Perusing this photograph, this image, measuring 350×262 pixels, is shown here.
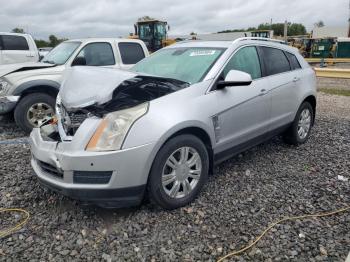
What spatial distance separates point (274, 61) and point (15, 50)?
29.4 ft

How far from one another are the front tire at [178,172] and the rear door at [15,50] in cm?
915

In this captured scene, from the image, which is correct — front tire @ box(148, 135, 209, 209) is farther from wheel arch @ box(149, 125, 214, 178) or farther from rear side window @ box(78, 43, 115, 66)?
rear side window @ box(78, 43, 115, 66)

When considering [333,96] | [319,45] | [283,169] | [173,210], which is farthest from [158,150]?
[319,45]

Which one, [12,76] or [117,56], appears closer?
[12,76]

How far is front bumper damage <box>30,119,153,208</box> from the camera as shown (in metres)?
2.91

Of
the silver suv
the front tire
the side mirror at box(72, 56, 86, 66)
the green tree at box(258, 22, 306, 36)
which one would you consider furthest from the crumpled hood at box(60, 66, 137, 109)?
the green tree at box(258, 22, 306, 36)

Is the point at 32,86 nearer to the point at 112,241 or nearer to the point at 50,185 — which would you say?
the point at 50,185

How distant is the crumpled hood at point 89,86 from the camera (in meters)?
3.18

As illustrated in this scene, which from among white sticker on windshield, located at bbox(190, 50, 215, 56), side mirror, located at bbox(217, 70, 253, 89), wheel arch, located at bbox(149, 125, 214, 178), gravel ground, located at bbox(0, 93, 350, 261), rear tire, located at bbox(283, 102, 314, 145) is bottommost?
gravel ground, located at bbox(0, 93, 350, 261)

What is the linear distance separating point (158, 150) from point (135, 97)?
0.54 metres

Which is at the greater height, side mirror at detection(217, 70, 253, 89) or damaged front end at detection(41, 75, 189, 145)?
side mirror at detection(217, 70, 253, 89)

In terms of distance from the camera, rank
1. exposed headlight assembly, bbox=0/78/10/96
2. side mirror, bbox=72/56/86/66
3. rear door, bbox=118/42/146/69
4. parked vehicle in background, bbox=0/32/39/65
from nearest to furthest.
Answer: exposed headlight assembly, bbox=0/78/10/96, side mirror, bbox=72/56/86/66, rear door, bbox=118/42/146/69, parked vehicle in background, bbox=0/32/39/65

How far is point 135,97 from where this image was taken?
3.19m

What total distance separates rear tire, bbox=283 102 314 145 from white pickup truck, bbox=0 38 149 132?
390 cm
